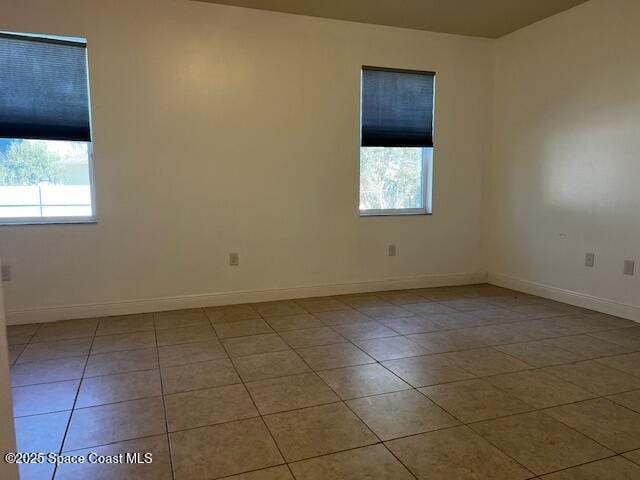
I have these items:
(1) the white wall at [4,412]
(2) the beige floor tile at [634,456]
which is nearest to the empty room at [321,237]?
(2) the beige floor tile at [634,456]

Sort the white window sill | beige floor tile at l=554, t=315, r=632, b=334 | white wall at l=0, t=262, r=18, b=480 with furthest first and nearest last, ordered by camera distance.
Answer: the white window sill
beige floor tile at l=554, t=315, r=632, b=334
white wall at l=0, t=262, r=18, b=480

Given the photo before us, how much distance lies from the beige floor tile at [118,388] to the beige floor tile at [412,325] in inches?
68.0

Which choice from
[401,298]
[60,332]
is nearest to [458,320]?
[401,298]

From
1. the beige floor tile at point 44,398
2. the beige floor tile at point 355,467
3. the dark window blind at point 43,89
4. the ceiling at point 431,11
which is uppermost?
the ceiling at point 431,11

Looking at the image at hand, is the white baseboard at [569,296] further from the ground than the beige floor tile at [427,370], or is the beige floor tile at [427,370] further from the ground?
the white baseboard at [569,296]

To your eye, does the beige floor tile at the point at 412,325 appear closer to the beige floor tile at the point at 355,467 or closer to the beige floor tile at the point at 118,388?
the beige floor tile at the point at 355,467

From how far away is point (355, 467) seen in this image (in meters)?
1.71

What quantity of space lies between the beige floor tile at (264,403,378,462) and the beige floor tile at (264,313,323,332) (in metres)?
1.26

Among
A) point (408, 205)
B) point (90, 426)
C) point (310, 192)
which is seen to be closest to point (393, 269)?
point (408, 205)

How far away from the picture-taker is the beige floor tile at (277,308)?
12.5ft

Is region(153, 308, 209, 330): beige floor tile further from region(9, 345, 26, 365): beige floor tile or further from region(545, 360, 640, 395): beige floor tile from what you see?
region(545, 360, 640, 395): beige floor tile

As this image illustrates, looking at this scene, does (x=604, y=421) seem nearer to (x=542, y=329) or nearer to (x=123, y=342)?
(x=542, y=329)

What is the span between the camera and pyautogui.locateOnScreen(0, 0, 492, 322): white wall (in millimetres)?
3596

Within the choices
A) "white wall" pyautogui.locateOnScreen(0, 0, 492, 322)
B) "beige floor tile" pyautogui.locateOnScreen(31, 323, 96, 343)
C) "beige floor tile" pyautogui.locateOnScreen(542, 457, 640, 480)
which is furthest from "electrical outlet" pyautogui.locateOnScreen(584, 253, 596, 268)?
"beige floor tile" pyautogui.locateOnScreen(31, 323, 96, 343)
